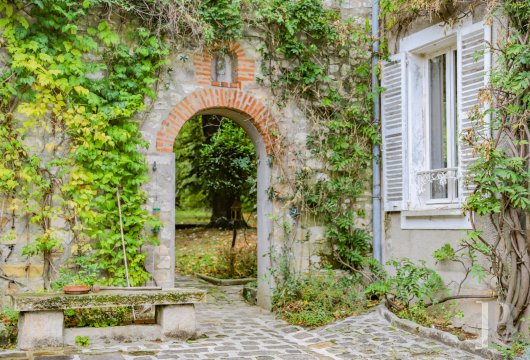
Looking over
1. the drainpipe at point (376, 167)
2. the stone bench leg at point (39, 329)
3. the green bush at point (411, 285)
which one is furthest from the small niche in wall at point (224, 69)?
the stone bench leg at point (39, 329)

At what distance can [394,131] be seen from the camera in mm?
7945

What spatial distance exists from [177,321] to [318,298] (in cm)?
201

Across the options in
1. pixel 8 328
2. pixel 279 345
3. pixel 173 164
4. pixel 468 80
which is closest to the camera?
pixel 8 328

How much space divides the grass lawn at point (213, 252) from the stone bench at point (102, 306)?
4.85 metres

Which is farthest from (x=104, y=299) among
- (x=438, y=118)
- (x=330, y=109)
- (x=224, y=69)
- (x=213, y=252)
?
(x=213, y=252)

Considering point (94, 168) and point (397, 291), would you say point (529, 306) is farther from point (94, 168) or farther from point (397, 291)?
point (94, 168)

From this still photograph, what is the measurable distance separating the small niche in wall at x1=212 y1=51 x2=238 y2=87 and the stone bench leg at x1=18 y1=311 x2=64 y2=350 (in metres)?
3.62

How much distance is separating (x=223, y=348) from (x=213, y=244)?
8.73 meters

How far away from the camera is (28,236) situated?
273 inches

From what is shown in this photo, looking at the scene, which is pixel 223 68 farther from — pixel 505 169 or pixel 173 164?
pixel 505 169

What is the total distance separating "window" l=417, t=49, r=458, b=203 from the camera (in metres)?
7.16

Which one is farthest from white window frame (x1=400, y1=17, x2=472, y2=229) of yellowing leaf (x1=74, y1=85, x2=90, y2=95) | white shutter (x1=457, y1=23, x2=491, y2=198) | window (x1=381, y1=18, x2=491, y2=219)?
yellowing leaf (x1=74, y1=85, x2=90, y2=95)

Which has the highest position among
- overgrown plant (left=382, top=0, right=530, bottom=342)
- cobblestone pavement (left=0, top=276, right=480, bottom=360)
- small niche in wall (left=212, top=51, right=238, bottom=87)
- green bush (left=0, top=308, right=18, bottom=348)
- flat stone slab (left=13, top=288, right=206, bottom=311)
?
small niche in wall (left=212, top=51, right=238, bottom=87)

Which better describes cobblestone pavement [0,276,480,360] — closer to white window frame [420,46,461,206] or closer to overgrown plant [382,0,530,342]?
overgrown plant [382,0,530,342]
